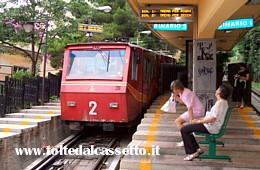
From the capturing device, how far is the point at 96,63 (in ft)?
34.3

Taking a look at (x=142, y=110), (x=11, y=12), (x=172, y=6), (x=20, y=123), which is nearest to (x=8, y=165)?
(x=20, y=123)

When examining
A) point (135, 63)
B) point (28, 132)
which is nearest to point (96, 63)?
point (135, 63)

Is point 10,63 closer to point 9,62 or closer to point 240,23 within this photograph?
point 9,62

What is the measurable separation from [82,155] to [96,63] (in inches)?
114

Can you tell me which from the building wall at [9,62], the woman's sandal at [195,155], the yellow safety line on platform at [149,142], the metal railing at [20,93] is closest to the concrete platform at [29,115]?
the metal railing at [20,93]

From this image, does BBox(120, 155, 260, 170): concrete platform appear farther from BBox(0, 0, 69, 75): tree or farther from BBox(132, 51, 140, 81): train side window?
BBox(0, 0, 69, 75): tree

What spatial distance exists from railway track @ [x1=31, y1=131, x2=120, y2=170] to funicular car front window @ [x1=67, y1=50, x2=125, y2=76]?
7.36 ft

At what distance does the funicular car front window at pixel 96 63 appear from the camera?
10.2 meters

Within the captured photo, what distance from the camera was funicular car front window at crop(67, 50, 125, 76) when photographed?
10.2 meters

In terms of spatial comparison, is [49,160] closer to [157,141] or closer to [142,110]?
[157,141]

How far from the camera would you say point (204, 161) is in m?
6.27

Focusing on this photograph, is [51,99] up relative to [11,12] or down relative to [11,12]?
down

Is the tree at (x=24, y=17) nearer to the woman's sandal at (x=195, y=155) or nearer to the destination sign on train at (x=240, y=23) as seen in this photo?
the destination sign on train at (x=240, y=23)

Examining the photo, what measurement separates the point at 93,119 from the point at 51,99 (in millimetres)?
5679
